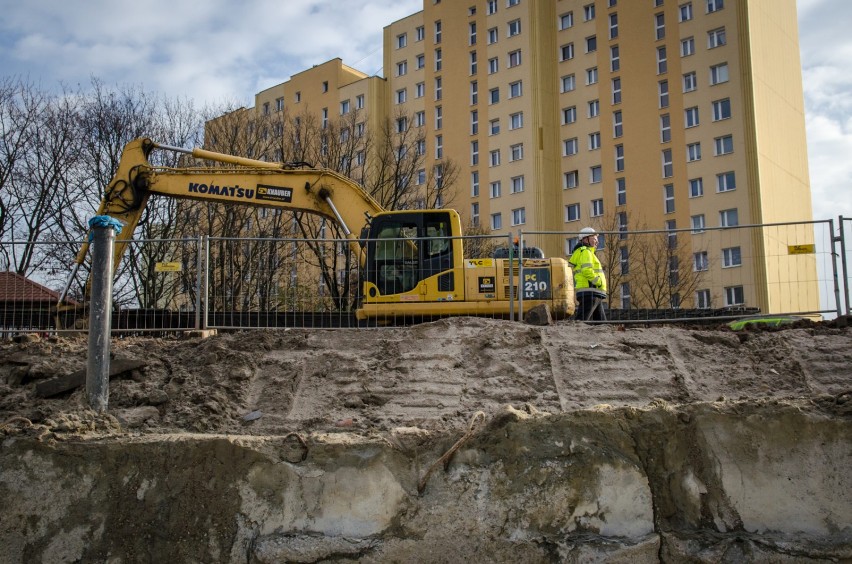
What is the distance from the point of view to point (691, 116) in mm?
41312

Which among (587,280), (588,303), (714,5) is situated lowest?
(588,303)

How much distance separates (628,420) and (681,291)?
718 inches

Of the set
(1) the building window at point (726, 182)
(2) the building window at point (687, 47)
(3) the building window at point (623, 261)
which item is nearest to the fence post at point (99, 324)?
(3) the building window at point (623, 261)

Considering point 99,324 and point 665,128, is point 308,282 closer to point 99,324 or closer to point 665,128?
point 99,324

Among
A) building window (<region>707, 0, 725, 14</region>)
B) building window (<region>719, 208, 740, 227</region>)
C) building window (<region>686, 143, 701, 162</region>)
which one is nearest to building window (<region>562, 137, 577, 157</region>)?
building window (<region>686, 143, 701, 162</region>)

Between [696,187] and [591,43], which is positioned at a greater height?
[591,43]

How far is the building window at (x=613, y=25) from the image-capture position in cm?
4512

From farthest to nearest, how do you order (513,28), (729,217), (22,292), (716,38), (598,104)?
1. (513,28)
2. (598,104)
3. (716,38)
4. (729,217)
5. (22,292)

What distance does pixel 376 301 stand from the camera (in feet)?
36.9

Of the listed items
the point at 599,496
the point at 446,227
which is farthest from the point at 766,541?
the point at 446,227

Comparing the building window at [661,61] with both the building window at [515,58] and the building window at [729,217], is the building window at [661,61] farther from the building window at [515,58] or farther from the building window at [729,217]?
the building window at [729,217]

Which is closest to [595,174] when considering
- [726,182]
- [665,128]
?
[665,128]

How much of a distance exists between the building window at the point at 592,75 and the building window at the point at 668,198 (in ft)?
28.7

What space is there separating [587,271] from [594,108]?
37.2 m
